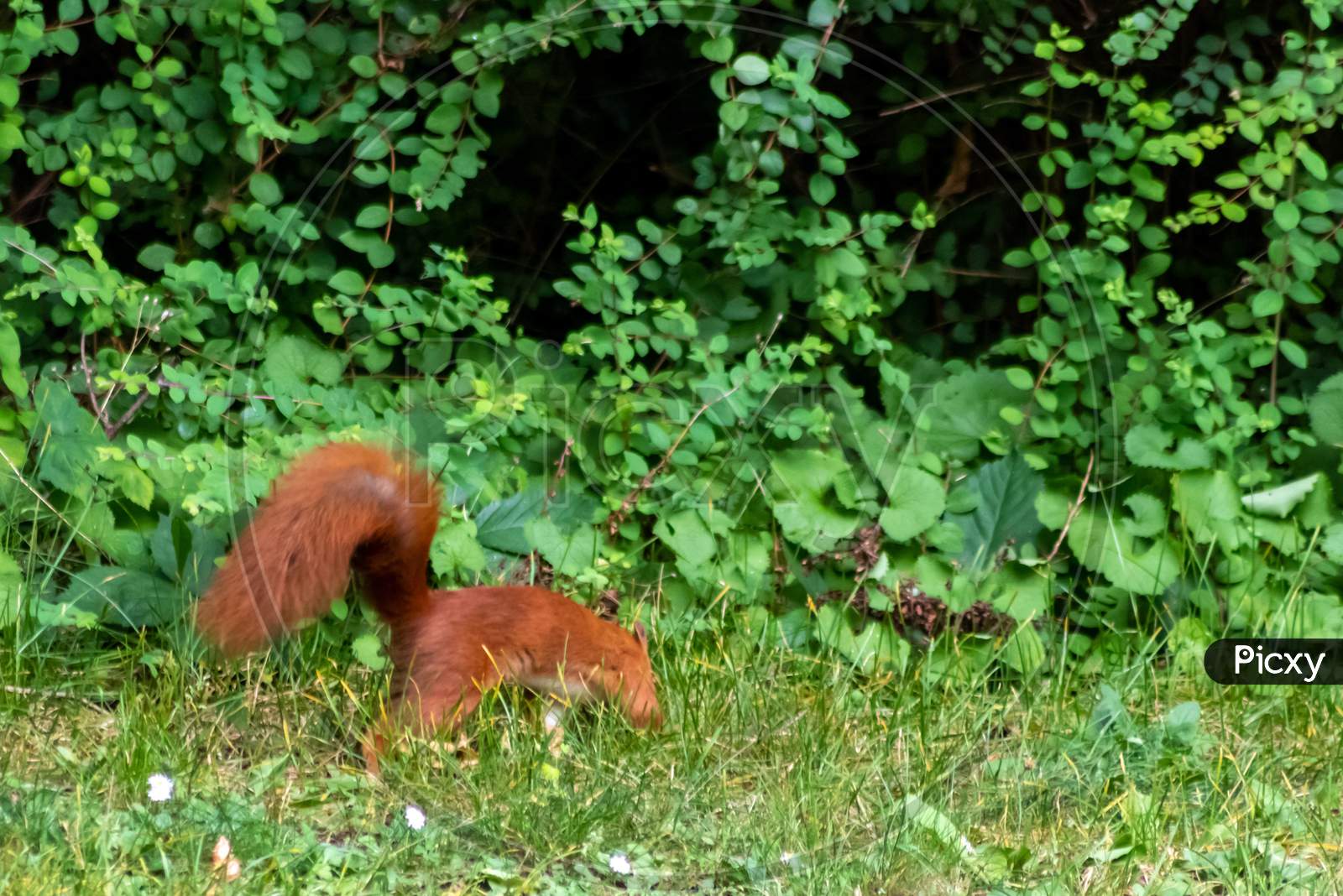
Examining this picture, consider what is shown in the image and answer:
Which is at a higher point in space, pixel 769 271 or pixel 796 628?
pixel 769 271

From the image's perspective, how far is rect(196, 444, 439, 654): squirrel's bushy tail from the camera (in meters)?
2.52

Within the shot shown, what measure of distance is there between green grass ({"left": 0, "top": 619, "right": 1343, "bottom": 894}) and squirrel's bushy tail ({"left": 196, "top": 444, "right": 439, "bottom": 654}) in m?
0.27

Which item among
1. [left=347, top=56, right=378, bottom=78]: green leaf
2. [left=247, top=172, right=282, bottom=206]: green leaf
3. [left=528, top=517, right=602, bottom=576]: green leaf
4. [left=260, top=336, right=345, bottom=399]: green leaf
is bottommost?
[left=528, top=517, right=602, bottom=576]: green leaf

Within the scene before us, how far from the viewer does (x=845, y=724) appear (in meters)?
2.93

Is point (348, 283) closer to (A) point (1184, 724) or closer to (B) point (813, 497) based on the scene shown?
(B) point (813, 497)

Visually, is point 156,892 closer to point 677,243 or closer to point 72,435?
point 72,435

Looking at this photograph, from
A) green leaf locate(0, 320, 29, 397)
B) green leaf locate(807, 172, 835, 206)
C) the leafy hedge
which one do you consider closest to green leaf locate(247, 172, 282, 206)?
the leafy hedge

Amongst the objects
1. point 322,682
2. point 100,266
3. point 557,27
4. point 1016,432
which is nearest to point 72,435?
point 100,266

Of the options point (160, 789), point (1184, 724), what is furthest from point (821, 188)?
point (160, 789)

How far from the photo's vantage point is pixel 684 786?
2689 mm

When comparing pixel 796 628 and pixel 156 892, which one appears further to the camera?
pixel 796 628

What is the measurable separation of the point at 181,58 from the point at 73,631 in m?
1.45

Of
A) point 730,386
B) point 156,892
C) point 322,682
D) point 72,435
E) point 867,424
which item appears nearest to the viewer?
point 156,892

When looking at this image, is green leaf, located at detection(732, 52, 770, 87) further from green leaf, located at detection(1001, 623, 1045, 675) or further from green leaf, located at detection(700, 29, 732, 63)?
green leaf, located at detection(1001, 623, 1045, 675)
